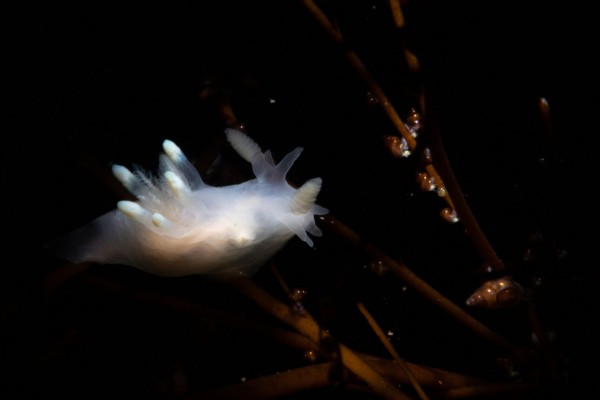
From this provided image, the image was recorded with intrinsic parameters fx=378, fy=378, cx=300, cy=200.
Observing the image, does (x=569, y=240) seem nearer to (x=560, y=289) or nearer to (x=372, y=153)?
(x=560, y=289)

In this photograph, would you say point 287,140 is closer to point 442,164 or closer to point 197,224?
point 197,224

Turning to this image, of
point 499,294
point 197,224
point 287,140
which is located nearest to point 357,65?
point 287,140

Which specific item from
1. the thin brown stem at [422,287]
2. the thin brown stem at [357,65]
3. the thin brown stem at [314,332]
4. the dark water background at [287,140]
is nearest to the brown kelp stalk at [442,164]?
the thin brown stem at [357,65]

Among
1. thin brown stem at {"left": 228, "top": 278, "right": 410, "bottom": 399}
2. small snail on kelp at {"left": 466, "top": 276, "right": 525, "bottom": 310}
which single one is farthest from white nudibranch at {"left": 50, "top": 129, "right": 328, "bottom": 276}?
small snail on kelp at {"left": 466, "top": 276, "right": 525, "bottom": 310}

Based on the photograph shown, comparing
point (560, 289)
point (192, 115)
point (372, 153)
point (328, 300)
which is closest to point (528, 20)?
point (372, 153)

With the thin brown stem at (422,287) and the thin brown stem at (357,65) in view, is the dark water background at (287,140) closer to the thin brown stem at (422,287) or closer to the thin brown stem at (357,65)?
the thin brown stem at (422,287)

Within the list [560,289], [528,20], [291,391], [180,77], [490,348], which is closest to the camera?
[291,391]

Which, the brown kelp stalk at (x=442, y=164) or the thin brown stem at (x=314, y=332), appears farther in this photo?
the thin brown stem at (x=314, y=332)
